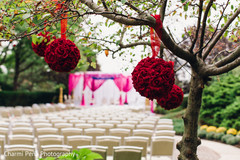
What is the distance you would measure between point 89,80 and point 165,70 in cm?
2245

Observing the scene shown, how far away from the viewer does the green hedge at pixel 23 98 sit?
22347 millimetres

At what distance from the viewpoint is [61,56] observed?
2963 mm

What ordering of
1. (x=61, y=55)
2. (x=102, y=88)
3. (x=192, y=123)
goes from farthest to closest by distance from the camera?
(x=102, y=88), (x=192, y=123), (x=61, y=55)

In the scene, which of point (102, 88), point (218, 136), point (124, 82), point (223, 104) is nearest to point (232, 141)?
point (218, 136)

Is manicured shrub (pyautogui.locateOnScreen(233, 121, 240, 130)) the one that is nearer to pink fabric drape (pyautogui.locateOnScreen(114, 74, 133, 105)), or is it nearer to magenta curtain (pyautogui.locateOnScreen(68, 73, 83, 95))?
pink fabric drape (pyautogui.locateOnScreen(114, 74, 133, 105))

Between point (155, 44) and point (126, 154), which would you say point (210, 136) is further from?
point (155, 44)

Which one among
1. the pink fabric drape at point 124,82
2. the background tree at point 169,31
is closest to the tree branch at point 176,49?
the background tree at point 169,31

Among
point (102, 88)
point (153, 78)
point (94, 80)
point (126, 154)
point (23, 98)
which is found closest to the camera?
point (153, 78)

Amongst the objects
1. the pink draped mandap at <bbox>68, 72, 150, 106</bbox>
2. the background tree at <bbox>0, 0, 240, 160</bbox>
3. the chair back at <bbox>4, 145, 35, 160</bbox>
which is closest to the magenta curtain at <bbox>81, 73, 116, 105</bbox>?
the pink draped mandap at <bbox>68, 72, 150, 106</bbox>

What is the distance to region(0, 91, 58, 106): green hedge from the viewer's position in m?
22.3

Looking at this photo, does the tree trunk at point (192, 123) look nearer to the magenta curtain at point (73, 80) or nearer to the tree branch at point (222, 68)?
the tree branch at point (222, 68)

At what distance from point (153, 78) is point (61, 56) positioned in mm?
1040

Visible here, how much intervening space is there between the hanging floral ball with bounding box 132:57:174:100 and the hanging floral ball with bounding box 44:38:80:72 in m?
0.77

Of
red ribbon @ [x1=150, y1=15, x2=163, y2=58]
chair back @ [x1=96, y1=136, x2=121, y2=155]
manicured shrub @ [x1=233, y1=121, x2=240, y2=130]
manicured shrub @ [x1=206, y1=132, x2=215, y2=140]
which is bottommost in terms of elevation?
manicured shrub @ [x1=206, y1=132, x2=215, y2=140]
